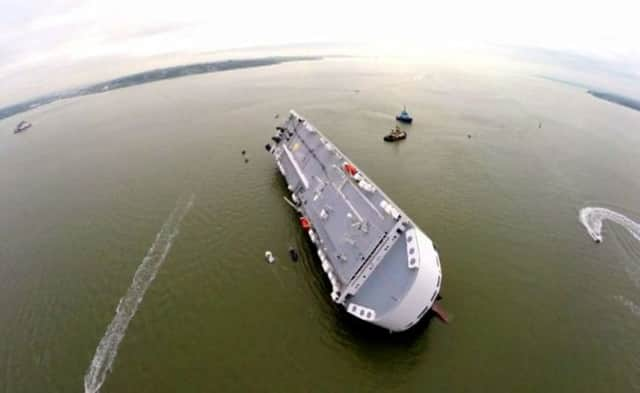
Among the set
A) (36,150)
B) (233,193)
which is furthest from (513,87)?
(36,150)

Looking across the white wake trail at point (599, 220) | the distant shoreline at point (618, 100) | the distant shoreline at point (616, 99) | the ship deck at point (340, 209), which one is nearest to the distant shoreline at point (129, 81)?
the ship deck at point (340, 209)

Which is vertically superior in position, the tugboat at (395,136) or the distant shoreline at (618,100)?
the tugboat at (395,136)

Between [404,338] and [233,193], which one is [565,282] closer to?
[404,338]

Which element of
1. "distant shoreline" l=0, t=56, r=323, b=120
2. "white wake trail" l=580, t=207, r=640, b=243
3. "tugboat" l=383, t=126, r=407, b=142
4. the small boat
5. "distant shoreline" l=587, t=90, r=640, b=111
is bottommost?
"distant shoreline" l=587, t=90, r=640, b=111

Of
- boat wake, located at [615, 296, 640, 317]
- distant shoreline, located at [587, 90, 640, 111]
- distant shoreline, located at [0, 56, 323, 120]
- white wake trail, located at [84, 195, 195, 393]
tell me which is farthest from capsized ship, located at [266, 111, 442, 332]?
distant shoreline, located at [0, 56, 323, 120]

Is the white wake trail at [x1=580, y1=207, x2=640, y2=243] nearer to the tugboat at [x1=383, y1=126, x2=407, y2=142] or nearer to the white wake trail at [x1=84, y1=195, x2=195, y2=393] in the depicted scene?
the tugboat at [x1=383, y1=126, x2=407, y2=142]

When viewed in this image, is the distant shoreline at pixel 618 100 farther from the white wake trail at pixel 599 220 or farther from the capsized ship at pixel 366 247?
the capsized ship at pixel 366 247
